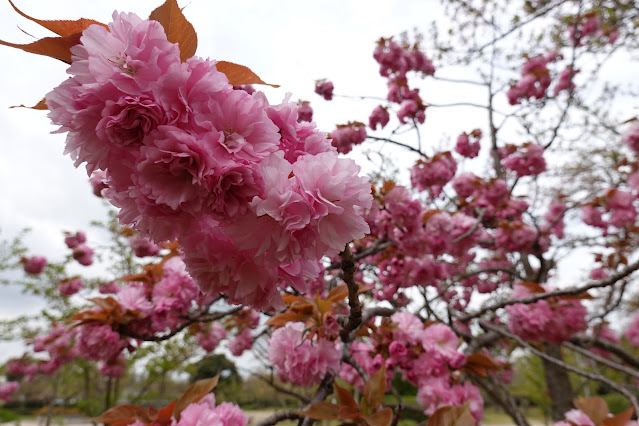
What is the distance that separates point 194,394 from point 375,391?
62 centimetres

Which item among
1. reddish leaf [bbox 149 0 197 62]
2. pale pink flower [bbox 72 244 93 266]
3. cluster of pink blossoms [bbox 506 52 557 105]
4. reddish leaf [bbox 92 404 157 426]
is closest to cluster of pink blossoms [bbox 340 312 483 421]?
reddish leaf [bbox 92 404 157 426]

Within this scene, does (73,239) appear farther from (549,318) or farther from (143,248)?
(549,318)

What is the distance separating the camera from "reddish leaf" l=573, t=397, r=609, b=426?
4.33ft

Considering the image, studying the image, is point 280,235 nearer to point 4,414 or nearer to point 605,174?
point 605,174

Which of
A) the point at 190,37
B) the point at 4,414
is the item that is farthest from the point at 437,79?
the point at 4,414

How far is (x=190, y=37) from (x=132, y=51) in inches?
4.9

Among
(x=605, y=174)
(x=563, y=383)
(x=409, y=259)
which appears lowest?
(x=563, y=383)

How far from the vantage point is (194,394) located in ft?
3.98

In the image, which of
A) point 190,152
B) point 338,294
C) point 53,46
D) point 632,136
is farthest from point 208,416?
point 632,136

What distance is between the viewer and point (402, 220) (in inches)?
97.5

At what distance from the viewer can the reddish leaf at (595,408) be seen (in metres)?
1.32

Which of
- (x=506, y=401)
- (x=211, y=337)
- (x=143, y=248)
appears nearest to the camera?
(x=506, y=401)

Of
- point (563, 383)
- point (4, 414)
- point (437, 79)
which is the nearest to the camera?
point (563, 383)

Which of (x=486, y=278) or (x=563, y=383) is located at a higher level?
(x=486, y=278)
